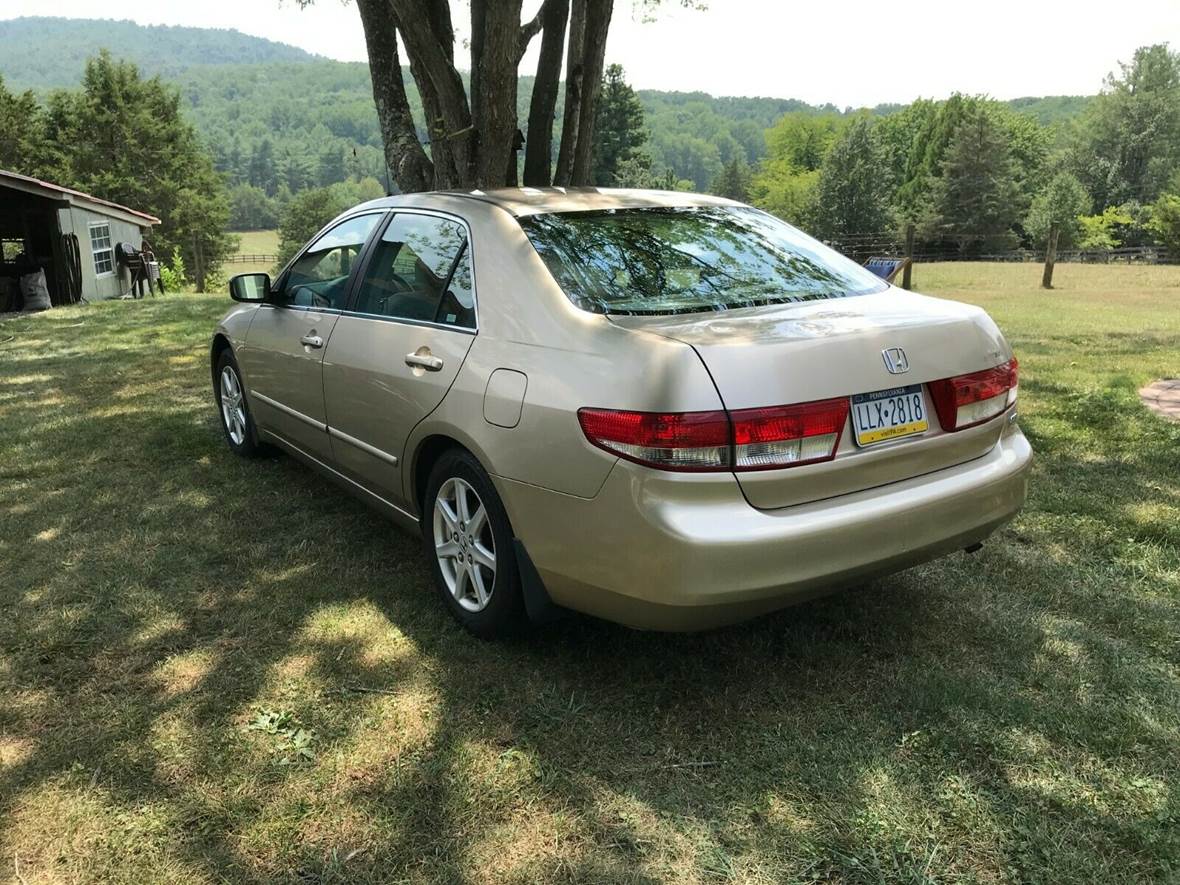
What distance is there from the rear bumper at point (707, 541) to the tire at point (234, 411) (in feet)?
9.99

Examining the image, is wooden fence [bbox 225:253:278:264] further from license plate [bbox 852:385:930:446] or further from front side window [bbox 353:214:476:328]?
license plate [bbox 852:385:930:446]

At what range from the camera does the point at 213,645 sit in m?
3.24

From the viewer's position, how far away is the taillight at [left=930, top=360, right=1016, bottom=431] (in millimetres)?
2830

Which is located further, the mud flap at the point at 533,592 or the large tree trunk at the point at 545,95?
the large tree trunk at the point at 545,95

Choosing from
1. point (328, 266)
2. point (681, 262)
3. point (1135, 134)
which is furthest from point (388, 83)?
point (1135, 134)

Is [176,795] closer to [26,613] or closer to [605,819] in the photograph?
[605,819]

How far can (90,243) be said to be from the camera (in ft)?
77.0

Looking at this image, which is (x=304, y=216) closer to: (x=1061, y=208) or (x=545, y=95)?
(x=1061, y=208)

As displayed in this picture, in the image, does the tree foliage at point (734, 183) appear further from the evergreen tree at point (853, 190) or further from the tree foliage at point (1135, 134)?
the tree foliage at point (1135, 134)

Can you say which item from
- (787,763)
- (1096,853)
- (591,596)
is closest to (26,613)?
(591,596)

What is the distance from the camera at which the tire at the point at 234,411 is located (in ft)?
17.5

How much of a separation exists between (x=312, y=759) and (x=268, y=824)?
0.90 feet

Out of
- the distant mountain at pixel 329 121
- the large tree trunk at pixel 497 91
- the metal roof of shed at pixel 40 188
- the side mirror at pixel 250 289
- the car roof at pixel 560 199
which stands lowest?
the side mirror at pixel 250 289

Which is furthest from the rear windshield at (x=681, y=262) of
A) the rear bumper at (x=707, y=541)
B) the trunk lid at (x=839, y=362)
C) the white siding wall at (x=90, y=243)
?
the white siding wall at (x=90, y=243)
